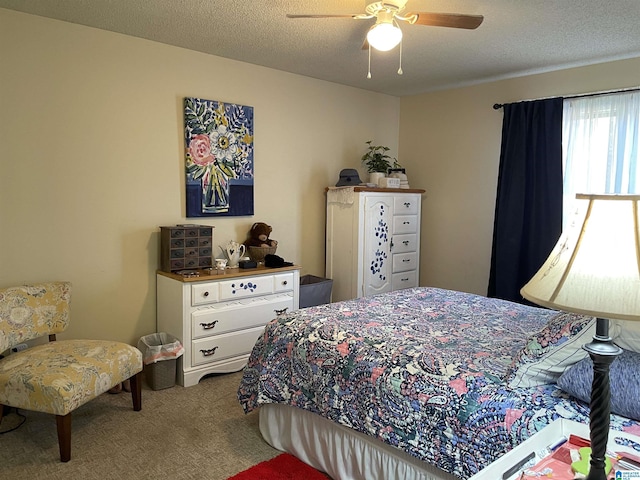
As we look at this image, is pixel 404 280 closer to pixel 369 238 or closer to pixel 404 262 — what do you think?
pixel 404 262

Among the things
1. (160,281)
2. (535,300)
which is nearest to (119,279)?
(160,281)

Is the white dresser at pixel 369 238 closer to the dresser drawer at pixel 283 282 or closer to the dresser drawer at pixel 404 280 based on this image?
the dresser drawer at pixel 404 280

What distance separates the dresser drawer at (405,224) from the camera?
187 inches

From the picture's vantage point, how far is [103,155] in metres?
3.36

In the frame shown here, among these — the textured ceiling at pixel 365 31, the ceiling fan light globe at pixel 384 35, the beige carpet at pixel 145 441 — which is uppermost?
the textured ceiling at pixel 365 31

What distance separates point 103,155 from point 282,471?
2.44 metres

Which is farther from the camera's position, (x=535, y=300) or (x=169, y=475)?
(x=169, y=475)

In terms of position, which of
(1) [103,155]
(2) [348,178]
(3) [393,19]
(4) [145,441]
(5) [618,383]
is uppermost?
(3) [393,19]

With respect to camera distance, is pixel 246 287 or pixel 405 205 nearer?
pixel 246 287

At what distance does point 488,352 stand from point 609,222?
1.27 meters

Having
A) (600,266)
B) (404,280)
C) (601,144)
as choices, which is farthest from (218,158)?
(600,266)

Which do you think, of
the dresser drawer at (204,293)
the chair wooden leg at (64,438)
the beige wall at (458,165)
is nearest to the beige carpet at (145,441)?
the chair wooden leg at (64,438)

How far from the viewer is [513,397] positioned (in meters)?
1.68

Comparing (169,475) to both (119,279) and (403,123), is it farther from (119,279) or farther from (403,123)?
(403,123)
